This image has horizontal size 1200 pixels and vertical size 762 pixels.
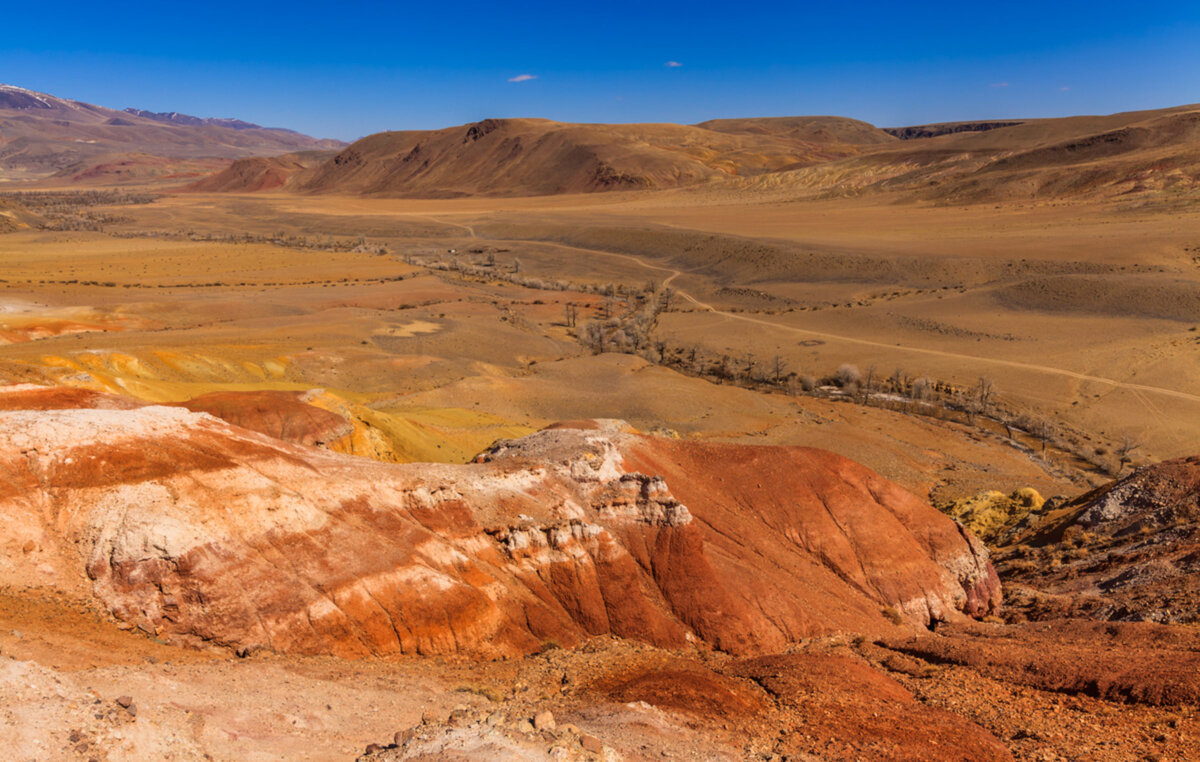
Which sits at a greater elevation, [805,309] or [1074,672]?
[805,309]

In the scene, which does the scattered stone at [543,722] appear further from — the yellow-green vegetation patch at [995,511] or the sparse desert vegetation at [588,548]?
the yellow-green vegetation patch at [995,511]

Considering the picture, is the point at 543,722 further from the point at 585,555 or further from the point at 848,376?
the point at 848,376

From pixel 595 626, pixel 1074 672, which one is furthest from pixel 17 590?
pixel 1074 672

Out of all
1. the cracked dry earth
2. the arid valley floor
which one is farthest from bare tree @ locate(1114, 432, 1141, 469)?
the cracked dry earth

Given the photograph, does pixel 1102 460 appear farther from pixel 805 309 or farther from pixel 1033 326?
pixel 805 309

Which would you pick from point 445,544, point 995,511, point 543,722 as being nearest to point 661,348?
point 995,511

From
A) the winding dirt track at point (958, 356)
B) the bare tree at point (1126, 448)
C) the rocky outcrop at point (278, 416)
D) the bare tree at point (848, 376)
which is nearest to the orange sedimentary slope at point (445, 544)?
the rocky outcrop at point (278, 416)
